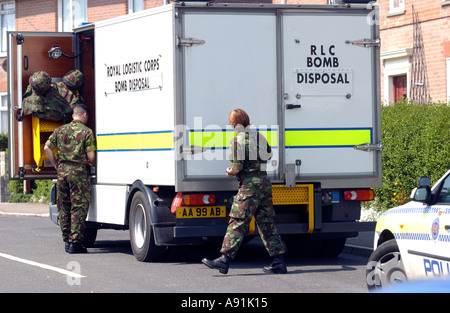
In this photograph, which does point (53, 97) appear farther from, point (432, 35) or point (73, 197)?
point (432, 35)

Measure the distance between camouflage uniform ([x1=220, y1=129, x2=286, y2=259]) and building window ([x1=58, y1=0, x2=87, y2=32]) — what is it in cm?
2150

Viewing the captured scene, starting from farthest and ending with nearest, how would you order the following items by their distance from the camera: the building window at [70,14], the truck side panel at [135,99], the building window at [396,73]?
the building window at [70,14] < the building window at [396,73] < the truck side panel at [135,99]

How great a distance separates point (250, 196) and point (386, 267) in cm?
261

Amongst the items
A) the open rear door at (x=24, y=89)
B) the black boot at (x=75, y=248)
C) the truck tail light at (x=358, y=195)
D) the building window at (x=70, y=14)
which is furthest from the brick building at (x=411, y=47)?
the building window at (x=70, y=14)

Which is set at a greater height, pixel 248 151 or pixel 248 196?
pixel 248 151

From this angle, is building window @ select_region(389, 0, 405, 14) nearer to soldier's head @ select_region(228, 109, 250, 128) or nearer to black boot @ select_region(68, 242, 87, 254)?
black boot @ select_region(68, 242, 87, 254)

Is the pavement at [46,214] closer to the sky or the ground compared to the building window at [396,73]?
closer to the ground

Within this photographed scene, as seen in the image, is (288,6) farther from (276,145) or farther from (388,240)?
(388,240)

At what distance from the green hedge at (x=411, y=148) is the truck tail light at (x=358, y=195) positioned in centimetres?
385

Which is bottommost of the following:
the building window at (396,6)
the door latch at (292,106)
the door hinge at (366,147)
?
the door hinge at (366,147)

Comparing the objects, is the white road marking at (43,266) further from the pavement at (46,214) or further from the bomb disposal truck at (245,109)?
the pavement at (46,214)

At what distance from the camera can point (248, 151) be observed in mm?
10148

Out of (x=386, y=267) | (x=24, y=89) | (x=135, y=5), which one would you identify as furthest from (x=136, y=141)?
(x=135, y=5)

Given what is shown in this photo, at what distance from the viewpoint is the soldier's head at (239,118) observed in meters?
10.2
